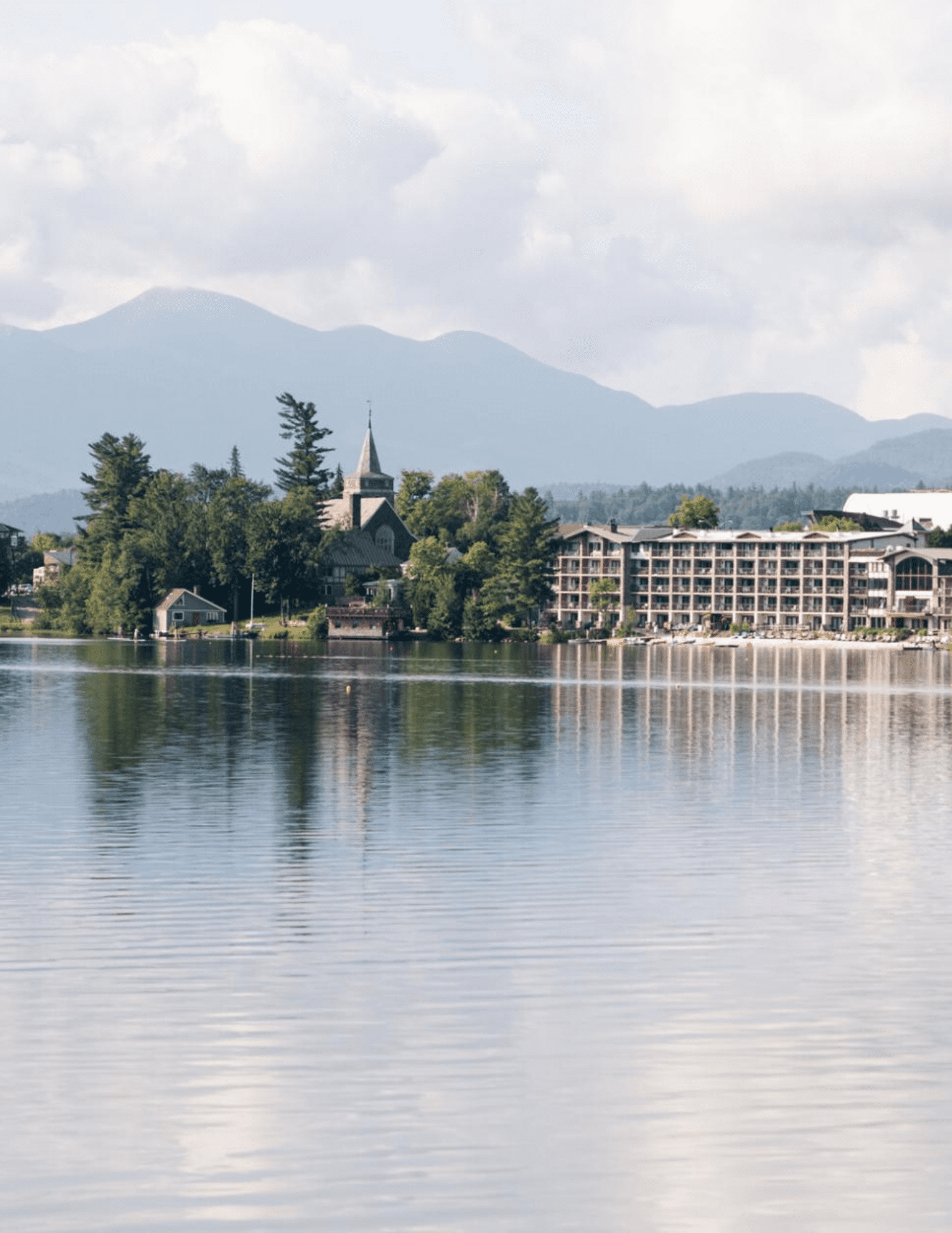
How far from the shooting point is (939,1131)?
727 inches

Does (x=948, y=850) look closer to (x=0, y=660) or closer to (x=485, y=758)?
(x=485, y=758)

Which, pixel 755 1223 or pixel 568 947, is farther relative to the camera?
pixel 568 947

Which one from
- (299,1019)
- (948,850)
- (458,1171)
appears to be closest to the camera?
(458,1171)

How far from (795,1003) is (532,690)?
278 ft

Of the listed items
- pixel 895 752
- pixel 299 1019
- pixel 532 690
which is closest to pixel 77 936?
pixel 299 1019

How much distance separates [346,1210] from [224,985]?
28.7ft

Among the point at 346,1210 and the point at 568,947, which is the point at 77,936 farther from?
the point at 346,1210

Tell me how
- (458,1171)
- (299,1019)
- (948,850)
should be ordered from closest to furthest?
(458,1171), (299,1019), (948,850)

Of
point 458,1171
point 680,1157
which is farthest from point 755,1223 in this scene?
point 458,1171

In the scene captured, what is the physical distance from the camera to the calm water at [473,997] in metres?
16.8

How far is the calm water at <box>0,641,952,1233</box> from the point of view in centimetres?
1681

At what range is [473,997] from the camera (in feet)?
78.4

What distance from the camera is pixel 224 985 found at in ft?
80.4

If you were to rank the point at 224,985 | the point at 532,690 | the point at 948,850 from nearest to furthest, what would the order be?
the point at 224,985 → the point at 948,850 → the point at 532,690
